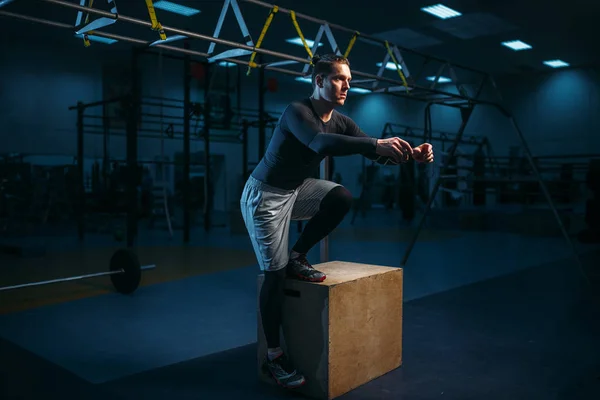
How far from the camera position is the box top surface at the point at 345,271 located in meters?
2.15

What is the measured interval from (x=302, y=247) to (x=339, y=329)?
40 centimetres

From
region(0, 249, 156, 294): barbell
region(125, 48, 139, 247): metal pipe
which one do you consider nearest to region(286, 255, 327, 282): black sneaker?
region(0, 249, 156, 294): barbell

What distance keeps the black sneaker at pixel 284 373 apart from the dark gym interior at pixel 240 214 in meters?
0.07

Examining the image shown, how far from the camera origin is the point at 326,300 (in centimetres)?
204

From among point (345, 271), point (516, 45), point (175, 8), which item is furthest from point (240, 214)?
point (516, 45)

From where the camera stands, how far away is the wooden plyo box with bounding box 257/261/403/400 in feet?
6.76

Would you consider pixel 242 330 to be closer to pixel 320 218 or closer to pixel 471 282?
pixel 320 218

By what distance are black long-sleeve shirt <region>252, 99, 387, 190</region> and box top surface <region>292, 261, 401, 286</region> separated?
1.38 feet

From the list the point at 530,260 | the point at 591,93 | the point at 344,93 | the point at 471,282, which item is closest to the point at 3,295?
the point at 344,93

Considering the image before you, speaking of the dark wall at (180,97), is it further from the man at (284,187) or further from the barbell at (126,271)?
the man at (284,187)

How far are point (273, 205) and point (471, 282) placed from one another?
9.72 feet

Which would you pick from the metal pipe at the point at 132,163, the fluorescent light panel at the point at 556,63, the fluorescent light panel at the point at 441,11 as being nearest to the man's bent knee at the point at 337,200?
the metal pipe at the point at 132,163

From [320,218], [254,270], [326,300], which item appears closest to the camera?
[326,300]

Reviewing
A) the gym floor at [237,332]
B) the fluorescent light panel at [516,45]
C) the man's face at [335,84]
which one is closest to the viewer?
the man's face at [335,84]
